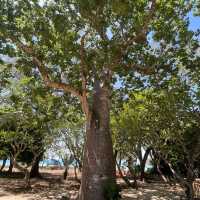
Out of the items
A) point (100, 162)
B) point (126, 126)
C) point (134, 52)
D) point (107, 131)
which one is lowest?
point (100, 162)

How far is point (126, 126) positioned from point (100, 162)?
14.4 feet

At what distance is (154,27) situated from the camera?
13.1 meters

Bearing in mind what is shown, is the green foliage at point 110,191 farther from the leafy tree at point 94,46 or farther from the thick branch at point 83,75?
the thick branch at point 83,75

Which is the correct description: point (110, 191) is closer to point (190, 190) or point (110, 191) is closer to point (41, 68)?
point (190, 190)

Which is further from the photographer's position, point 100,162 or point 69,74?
point 69,74

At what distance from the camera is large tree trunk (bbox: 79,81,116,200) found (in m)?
13.1

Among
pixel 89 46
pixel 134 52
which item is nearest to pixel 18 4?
pixel 89 46

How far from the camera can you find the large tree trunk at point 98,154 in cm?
1307

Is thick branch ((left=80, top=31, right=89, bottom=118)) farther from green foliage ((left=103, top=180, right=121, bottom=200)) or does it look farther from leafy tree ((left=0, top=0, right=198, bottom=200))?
green foliage ((left=103, top=180, right=121, bottom=200))

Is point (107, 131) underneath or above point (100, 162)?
above

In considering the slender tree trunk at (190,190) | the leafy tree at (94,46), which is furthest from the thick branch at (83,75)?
the slender tree trunk at (190,190)

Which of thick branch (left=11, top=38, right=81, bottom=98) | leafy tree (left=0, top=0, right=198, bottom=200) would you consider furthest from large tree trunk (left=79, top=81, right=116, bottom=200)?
thick branch (left=11, top=38, right=81, bottom=98)

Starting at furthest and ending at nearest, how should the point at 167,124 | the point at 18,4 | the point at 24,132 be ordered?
1. the point at 24,132
2. the point at 167,124
3. the point at 18,4

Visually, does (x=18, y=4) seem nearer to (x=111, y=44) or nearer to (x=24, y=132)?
(x=111, y=44)
